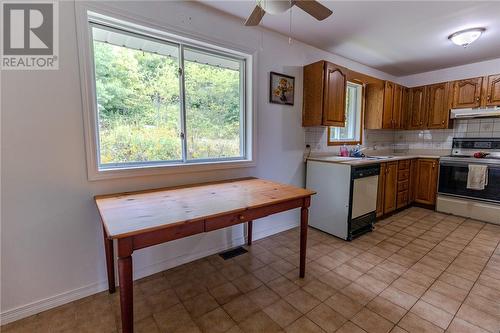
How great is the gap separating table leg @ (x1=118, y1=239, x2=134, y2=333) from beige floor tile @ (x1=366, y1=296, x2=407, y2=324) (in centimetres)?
157

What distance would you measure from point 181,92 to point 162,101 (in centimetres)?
20

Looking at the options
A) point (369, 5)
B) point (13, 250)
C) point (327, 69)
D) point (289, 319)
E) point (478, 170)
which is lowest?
point (289, 319)

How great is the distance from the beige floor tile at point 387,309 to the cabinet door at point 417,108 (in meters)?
3.69

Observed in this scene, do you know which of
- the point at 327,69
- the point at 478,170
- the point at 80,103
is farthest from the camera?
the point at 478,170

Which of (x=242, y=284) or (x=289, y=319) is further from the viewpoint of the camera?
(x=242, y=284)

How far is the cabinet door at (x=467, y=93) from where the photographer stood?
11.8 feet

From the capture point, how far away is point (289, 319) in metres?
1.56

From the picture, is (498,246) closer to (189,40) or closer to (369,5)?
(369,5)

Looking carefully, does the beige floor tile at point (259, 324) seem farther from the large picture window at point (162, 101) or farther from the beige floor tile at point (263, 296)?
the large picture window at point (162, 101)

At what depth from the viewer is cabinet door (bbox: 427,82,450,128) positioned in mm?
3902

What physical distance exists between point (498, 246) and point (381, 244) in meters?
1.27

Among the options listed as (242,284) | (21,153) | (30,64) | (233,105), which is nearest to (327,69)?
(233,105)

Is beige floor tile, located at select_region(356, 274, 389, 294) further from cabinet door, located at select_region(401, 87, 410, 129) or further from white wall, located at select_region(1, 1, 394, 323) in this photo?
cabinet door, located at select_region(401, 87, 410, 129)

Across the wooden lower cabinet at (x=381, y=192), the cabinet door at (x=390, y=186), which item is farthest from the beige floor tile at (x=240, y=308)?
the cabinet door at (x=390, y=186)
